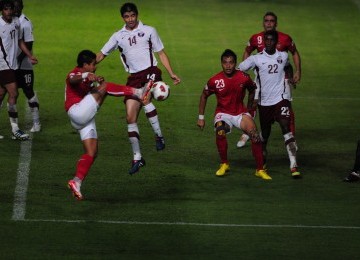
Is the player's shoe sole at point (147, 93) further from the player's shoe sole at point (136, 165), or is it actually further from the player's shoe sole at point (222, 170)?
the player's shoe sole at point (222, 170)

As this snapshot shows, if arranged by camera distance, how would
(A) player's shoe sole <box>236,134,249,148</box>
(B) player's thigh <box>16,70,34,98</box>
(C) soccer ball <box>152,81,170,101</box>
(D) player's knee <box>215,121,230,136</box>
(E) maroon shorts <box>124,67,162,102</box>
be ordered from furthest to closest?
(B) player's thigh <box>16,70,34,98</box> < (A) player's shoe sole <box>236,134,249,148</box> < (E) maroon shorts <box>124,67,162,102</box> < (D) player's knee <box>215,121,230,136</box> < (C) soccer ball <box>152,81,170,101</box>

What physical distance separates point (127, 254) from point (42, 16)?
20.6 metres

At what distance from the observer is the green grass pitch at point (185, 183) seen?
1599 centimetres

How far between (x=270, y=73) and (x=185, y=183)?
2188mm

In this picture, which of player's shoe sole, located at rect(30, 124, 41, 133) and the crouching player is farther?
player's shoe sole, located at rect(30, 124, 41, 133)

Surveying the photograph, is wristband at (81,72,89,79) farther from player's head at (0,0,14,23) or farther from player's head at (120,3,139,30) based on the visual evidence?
player's head at (0,0,14,23)

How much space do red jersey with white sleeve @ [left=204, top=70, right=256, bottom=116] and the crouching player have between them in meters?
1.81

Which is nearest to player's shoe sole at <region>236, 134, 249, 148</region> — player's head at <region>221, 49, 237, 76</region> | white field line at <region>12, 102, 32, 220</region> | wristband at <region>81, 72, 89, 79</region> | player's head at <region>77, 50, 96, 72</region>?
player's head at <region>221, 49, 237, 76</region>

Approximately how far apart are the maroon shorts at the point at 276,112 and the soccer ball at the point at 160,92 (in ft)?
6.77

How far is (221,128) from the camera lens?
761 inches

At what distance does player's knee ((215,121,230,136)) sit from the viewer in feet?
63.4

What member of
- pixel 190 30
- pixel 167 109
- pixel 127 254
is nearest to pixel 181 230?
pixel 127 254

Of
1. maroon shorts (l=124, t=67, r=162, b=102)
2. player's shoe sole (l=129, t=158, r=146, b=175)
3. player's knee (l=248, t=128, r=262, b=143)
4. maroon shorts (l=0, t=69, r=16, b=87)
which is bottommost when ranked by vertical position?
player's shoe sole (l=129, t=158, r=146, b=175)

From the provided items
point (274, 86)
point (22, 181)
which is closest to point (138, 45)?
point (274, 86)
